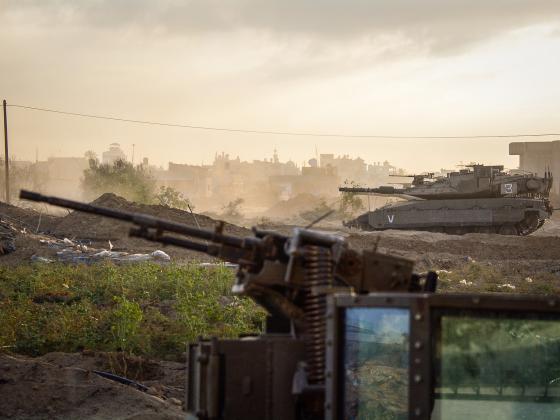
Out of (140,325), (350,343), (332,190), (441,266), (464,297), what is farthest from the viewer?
(332,190)

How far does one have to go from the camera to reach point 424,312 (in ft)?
12.9

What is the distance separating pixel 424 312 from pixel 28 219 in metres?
33.8

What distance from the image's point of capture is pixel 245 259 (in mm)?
4895

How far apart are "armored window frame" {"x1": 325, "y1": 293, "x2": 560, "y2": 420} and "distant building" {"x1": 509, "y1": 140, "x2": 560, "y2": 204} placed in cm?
5640

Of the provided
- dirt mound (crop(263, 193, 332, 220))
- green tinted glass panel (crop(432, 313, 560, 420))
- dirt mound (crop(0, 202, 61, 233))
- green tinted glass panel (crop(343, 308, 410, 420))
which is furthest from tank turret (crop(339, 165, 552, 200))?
dirt mound (crop(263, 193, 332, 220))

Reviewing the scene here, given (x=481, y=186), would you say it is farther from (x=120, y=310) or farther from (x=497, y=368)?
(x=497, y=368)

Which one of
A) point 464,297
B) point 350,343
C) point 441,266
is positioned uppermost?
point 464,297

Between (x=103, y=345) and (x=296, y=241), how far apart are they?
766 centimetres

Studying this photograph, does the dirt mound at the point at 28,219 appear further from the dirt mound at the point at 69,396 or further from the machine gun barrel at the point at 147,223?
the machine gun barrel at the point at 147,223

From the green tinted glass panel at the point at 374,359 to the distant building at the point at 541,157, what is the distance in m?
56.0

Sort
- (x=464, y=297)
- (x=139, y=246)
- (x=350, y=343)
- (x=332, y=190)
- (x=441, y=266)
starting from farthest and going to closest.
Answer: (x=332, y=190) → (x=139, y=246) → (x=441, y=266) → (x=350, y=343) → (x=464, y=297)

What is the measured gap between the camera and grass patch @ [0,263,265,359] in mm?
11883

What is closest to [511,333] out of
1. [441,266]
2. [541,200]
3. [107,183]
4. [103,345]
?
[103,345]

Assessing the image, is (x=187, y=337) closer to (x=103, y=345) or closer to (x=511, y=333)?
(x=103, y=345)
